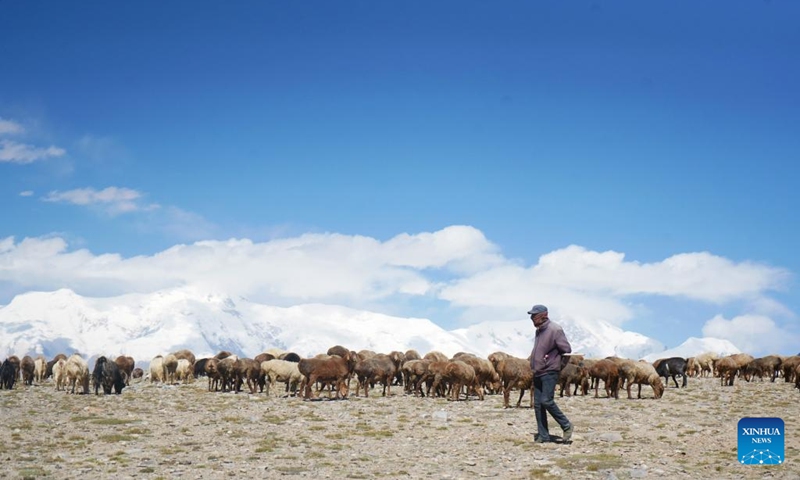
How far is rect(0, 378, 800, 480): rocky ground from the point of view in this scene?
48.0 feet

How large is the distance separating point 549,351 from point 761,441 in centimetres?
476

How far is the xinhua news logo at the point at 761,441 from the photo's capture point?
1455 centimetres

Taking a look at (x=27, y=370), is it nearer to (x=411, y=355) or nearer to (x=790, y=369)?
(x=411, y=355)

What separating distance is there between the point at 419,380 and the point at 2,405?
1752 cm

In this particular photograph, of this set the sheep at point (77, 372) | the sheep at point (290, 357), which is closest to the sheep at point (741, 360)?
the sheep at point (290, 357)

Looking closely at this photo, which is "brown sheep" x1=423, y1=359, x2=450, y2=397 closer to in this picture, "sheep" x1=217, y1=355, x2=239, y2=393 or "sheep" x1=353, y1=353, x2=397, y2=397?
"sheep" x1=353, y1=353, x2=397, y2=397

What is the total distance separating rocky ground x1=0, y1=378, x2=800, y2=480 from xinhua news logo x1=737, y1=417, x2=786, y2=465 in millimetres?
323

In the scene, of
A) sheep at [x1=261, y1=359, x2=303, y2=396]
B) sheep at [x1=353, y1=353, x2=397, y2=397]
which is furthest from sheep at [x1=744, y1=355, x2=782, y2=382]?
sheep at [x1=261, y1=359, x2=303, y2=396]

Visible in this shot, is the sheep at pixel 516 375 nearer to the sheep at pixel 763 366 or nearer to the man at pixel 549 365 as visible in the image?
the man at pixel 549 365

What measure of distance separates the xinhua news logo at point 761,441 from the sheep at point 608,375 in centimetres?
1637

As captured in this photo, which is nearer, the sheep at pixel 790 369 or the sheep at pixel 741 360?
the sheep at pixel 790 369

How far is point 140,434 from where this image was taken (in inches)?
803

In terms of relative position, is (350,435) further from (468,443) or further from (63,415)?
(63,415)

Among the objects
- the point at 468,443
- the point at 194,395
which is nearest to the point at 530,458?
the point at 468,443
